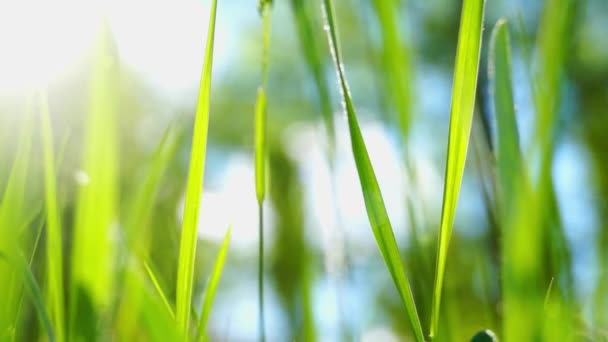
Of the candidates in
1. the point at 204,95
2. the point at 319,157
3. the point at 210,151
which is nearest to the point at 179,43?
the point at 210,151

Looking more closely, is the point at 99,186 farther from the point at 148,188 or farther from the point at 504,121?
the point at 504,121

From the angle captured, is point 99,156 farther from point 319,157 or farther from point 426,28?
point 426,28

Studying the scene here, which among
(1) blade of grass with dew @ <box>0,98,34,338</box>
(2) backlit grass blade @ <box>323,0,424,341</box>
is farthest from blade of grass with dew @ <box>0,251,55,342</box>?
(2) backlit grass blade @ <box>323,0,424,341</box>

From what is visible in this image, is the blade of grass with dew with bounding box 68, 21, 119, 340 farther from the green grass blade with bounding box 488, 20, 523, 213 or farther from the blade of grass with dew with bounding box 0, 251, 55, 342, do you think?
the green grass blade with bounding box 488, 20, 523, 213

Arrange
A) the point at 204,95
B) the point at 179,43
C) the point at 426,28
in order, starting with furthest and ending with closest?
the point at 426,28 < the point at 179,43 < the point at 204,95

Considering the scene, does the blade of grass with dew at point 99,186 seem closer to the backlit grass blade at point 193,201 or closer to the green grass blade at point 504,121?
the backlit grass blade at point 193,201
